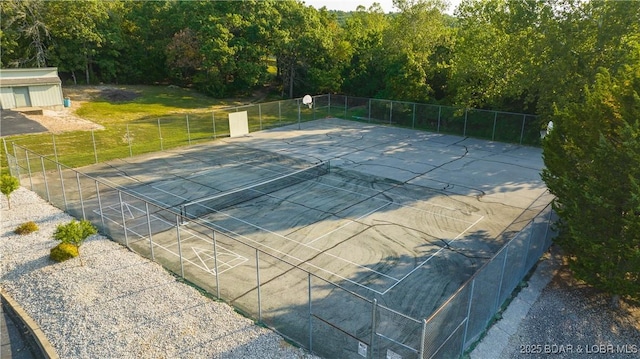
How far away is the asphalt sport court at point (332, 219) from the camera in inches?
525

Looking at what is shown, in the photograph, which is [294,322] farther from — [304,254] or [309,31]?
[309,31]

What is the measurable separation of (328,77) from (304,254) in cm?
3511

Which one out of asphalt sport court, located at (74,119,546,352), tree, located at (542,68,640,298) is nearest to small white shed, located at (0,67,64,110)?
asphalt sport court, located at (74,119,546,352)

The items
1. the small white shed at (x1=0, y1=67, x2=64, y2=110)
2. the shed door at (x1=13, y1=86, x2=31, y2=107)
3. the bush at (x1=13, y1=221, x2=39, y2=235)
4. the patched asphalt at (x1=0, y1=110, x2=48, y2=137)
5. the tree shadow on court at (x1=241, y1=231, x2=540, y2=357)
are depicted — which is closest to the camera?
the tree shadow on court at (x1=241, y1=231, x2=540, y2=357)

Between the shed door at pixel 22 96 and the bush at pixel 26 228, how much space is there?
949 inches

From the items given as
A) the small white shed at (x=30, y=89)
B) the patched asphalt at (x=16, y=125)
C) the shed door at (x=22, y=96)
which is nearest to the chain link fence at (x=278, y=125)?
the patched asphalt at (x=16, y=125)

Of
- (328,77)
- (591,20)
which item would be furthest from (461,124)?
(328,77)

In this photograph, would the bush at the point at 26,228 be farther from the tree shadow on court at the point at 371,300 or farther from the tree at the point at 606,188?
the tree at the point at 606,188

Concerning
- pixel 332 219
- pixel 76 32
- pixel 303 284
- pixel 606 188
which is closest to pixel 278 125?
pixel 332 219

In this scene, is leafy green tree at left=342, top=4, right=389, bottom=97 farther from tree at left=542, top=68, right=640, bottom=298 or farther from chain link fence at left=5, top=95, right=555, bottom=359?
tree at left=542, top=68, right=640, bottom=298

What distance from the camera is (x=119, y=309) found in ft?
39.4

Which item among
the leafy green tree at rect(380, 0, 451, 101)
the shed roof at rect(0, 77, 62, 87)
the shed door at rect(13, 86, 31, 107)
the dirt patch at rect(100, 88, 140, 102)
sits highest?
the leafy green tree at rect(380, 0, 451, 101)

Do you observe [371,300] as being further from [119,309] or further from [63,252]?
[63,252]

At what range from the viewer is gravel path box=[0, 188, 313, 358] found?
10570mm
